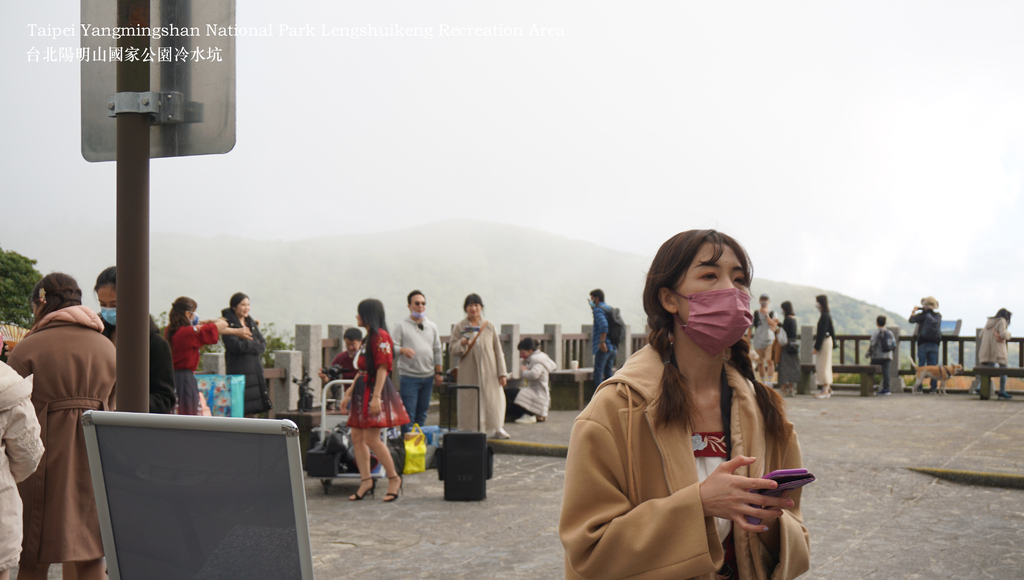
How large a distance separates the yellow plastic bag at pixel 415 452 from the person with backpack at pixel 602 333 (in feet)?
18.8

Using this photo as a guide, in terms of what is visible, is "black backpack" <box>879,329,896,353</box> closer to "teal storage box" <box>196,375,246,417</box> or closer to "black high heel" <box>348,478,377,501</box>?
"black high heel" <box>348,478,377,501</box>

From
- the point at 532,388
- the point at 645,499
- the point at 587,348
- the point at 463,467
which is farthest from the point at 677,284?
the point at 587,348

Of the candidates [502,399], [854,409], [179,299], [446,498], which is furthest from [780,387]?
[179,299]

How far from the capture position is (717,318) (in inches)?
85.1

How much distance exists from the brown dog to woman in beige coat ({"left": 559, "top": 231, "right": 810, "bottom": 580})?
18976 millimetres

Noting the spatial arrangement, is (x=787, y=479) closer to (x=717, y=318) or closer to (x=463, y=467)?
(x=717, y=318)

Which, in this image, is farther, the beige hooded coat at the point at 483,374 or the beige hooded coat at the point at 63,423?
the beige hooded coat at the point at 483,374

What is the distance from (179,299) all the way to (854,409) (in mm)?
12020

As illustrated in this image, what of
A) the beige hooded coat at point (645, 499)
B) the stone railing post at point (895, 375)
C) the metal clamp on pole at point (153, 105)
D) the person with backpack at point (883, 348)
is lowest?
the stone railing post at point (895, 375)

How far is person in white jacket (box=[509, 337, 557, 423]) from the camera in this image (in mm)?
12719

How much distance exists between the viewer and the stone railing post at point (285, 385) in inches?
391

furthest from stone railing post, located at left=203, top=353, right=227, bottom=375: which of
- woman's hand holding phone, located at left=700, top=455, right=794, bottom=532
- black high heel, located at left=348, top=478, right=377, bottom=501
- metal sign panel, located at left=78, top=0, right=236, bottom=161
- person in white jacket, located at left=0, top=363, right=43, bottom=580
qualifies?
woman's hand holding phone, located at left=700, top=455, right=794, bottom=532

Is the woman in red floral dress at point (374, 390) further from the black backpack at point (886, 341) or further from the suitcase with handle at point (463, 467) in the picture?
the black backpack at point (886, 341)

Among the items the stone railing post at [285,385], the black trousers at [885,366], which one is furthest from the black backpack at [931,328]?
the stone railing post at [285,385]
